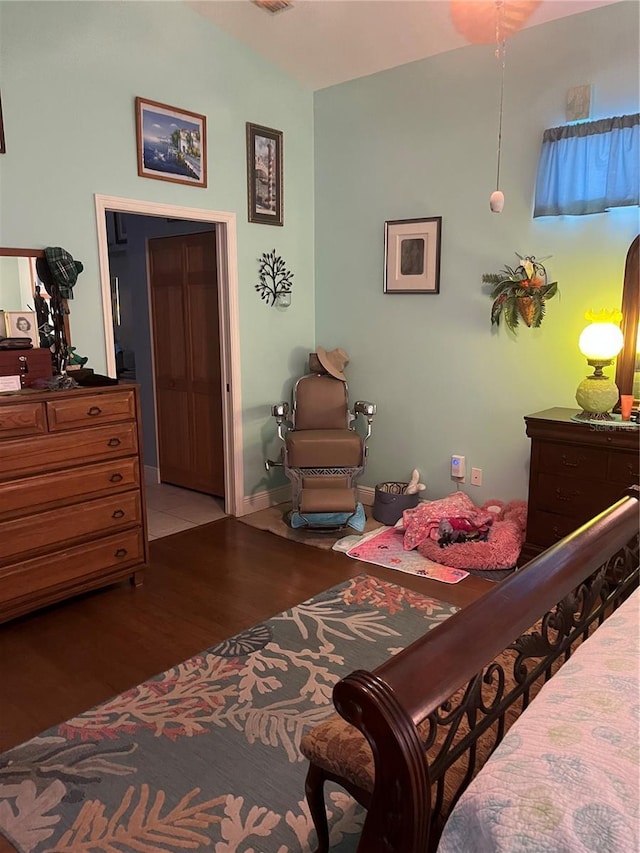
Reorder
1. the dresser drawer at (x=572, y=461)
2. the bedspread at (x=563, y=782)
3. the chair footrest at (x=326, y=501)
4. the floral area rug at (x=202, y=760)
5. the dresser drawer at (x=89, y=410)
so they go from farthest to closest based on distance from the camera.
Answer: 1. the chair footrest at (x=326, y=501)
2. the dresser drawer at (x=572, y=461)
3. the dresser drawer at (x=89, y=410)
4. the floral area rug at (x=202, y=760)
5. the bedspread at (x=563, y=782)

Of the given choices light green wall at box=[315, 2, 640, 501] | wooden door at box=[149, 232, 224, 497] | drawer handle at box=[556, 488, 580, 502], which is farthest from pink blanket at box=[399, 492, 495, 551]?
wooden door at box=[149, 232, 224, 497]

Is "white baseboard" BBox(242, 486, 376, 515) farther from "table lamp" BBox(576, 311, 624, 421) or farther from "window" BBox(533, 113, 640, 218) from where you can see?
"window" BBox(533, 113, 640, 218)

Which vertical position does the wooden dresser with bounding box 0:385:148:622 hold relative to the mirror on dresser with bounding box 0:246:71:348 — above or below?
below

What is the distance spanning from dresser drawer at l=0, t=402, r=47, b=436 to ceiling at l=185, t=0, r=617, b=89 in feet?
8.51

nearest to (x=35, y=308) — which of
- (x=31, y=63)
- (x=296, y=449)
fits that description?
(x=31, y=63)

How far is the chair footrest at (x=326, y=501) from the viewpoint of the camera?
407cm

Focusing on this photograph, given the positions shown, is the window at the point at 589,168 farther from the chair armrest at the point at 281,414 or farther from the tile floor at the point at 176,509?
the tile floor at the point at 176,509

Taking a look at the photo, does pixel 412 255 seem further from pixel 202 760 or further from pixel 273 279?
pixel 202 760

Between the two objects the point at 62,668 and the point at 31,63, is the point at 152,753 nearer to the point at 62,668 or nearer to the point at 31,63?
the point at 62,668

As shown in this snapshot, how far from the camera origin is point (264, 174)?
4367 mm

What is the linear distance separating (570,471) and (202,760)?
228cm

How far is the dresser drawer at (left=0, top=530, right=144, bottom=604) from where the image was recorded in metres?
2.88

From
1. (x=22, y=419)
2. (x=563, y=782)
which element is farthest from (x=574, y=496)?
(x=22, y=419)

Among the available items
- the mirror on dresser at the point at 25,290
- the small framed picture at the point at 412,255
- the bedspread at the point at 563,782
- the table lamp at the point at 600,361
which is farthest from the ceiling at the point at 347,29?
the bedspread at the point at 563,782
